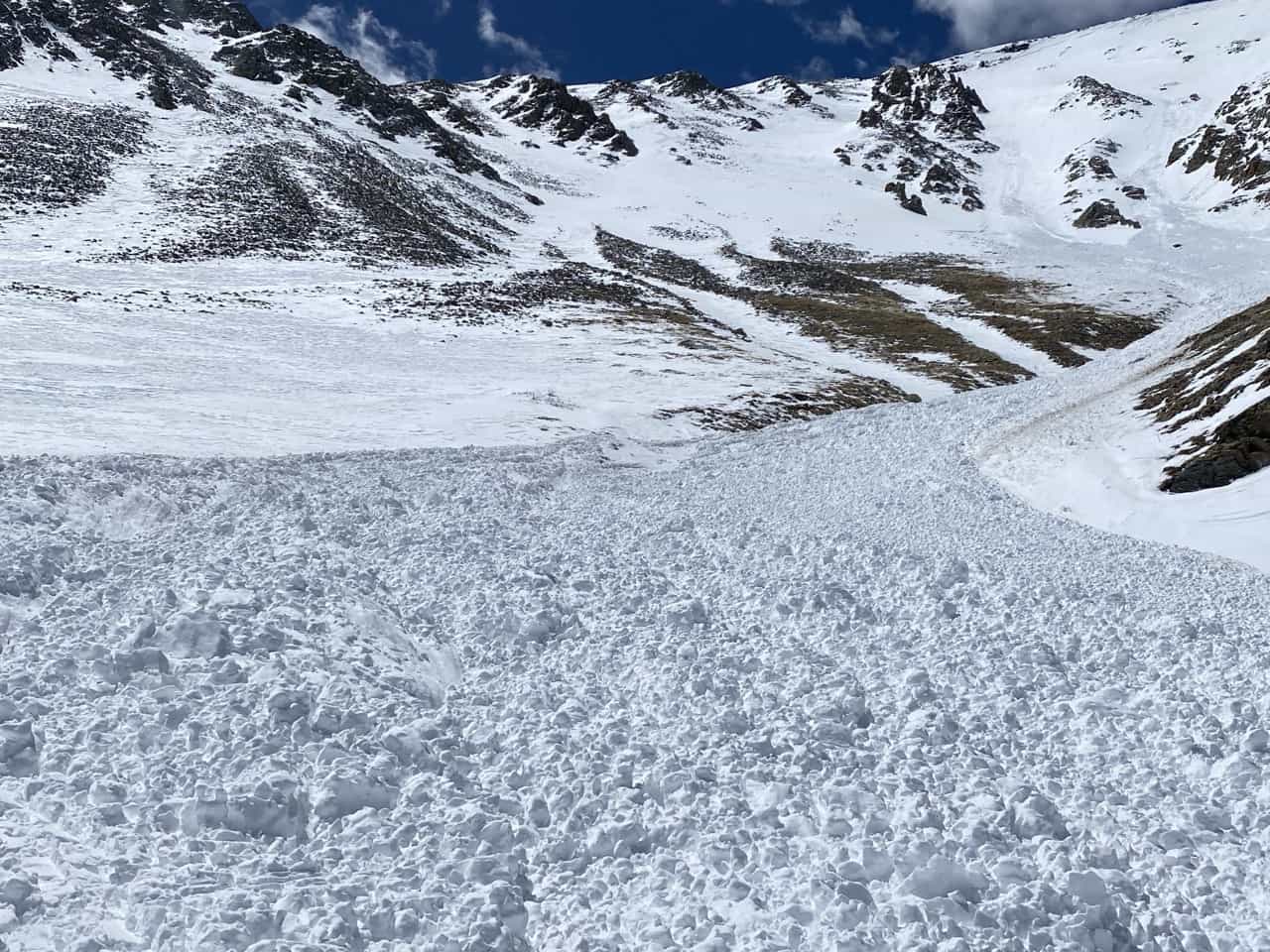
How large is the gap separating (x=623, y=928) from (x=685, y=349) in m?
35.7

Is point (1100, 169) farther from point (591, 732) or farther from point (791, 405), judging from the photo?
point (591, 732)

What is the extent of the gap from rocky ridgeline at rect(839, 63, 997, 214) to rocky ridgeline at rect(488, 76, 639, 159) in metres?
43.2

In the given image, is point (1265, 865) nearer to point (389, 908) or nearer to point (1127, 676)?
point (1127, 676)

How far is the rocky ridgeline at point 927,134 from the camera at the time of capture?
Result: 13100 centimetres

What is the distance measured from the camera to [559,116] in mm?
150875

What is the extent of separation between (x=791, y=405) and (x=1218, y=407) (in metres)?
14.2

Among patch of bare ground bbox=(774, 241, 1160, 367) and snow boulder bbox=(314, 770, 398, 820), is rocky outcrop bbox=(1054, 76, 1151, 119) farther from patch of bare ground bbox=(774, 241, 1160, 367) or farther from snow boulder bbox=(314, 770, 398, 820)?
snow boulder bbox=(314, 770, 398, 820)

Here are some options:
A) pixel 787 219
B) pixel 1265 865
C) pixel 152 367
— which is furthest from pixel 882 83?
pixel 1265 865

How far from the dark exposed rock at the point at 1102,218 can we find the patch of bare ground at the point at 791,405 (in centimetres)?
9705

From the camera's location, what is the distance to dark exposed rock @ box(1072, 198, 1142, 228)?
112 m

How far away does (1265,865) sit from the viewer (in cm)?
756

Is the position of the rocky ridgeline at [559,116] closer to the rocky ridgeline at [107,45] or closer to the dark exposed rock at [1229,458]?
the rocky ridgeline at [107,45]

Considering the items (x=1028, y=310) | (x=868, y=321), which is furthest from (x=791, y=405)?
(x=1028, y=310)

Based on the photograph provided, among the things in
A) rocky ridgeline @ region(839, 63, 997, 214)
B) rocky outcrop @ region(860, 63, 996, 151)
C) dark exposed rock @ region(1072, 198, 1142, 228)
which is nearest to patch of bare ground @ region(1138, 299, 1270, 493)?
dark exposed rock @ region(1072, 198, 1142, 228)
